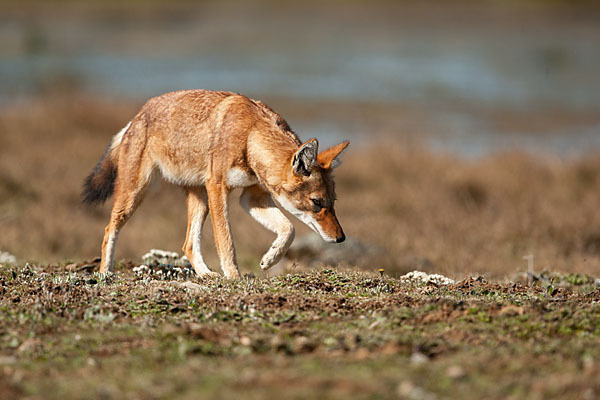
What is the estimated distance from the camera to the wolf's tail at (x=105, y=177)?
9.83 metres

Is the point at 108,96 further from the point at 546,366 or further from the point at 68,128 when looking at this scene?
the point at 546,366

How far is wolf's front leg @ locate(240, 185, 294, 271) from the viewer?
8.61 m

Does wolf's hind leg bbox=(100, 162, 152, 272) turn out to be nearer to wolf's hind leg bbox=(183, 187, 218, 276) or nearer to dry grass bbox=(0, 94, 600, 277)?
wolf's hind leg bbox=(183, 187, 218, 276)

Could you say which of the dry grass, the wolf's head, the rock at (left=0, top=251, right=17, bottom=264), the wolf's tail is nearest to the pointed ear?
the wolf's head

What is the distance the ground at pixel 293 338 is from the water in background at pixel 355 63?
16.0 metres

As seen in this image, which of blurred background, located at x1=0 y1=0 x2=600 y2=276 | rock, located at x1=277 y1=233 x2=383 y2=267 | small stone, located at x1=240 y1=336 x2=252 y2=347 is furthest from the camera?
blurred background, located at x1=0 y1=0 x2=600 y2=276

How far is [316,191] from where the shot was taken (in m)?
8.49

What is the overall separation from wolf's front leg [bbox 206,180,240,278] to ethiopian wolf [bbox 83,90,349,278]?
0.01 metres

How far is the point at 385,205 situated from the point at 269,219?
36.4ft

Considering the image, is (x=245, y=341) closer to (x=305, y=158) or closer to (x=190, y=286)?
(x=190, y=286)

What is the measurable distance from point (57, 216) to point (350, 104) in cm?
1632

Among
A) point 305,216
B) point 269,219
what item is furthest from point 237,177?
point 305,216

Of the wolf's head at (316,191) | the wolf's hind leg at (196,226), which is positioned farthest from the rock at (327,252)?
the wolf's head at (316,191)

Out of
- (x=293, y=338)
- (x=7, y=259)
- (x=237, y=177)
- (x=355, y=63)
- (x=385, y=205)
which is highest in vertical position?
(x=355, y=63)
